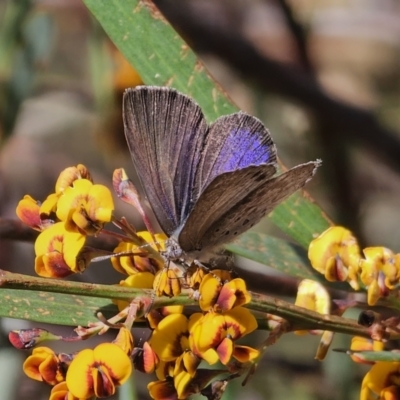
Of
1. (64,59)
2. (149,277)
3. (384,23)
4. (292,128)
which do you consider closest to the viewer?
(149,277)

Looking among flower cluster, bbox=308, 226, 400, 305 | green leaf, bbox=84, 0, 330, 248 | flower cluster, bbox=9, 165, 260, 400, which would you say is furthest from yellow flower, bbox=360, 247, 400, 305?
green leaf, bbox=84, 0, 330, 248

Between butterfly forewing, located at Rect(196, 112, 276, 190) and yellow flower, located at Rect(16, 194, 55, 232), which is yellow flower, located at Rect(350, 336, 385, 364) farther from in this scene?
yellow flower, located at Rect(16, 194, 55, 232)

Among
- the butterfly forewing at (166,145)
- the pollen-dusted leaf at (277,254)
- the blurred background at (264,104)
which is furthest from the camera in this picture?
the blurred background at (264,104)

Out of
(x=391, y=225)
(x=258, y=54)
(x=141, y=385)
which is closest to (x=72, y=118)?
(x=258, y=54)

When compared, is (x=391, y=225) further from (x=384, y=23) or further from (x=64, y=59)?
(x=64, y=59)

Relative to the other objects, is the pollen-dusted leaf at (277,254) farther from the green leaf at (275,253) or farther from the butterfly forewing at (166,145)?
the butterfly forewing at (166,145)

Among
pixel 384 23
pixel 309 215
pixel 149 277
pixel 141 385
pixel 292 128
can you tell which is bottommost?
pixel 141 385

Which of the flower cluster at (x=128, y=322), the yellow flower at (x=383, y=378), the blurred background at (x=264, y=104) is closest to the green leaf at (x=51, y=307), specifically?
the flower cluster at (x=128, y=322)
